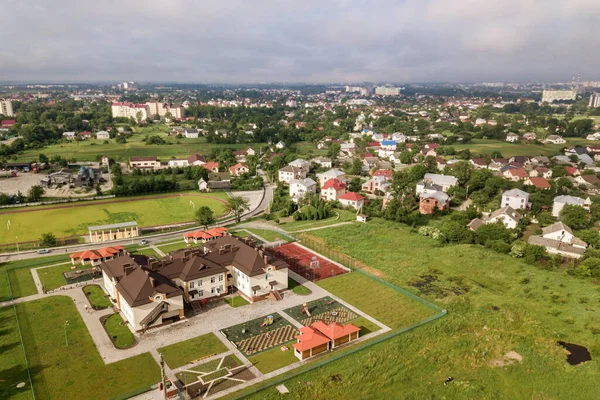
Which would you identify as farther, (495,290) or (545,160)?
(545,160)

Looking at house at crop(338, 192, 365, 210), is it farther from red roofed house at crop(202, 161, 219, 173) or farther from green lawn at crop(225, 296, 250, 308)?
red roofed house at crop(202, 161, 219, 173)

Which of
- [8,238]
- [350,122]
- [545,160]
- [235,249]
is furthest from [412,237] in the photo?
[350,122]

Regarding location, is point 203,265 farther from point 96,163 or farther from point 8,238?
point 96,163

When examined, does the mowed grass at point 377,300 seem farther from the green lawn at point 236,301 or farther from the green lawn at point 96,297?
the green lawn at point 96,297

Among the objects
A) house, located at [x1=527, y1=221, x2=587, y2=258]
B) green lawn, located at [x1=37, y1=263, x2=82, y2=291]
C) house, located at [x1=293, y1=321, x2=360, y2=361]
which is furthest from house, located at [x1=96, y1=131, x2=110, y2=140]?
house, located at [x1=527, y1=221, x2=587, y2=258]

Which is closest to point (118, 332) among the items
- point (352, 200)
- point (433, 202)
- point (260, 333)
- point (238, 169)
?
point (260, 333)

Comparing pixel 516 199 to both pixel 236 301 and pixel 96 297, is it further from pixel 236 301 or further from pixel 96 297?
pixel 96 297
